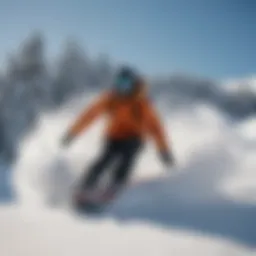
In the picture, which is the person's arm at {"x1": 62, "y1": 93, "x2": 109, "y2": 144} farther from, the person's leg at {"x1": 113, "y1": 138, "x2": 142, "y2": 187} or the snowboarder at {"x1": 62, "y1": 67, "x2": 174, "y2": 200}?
the person's leg at {"x1": 113, "y1": 138, "x2": 142, "y2": 187}

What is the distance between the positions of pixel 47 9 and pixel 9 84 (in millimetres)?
401

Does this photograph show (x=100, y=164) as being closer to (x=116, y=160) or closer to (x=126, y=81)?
(x=116, y=160)

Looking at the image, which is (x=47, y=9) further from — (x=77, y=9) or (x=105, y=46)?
(x=105, y=46)

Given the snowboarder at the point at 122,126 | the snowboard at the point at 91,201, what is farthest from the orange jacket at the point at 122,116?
the snowboard at the point at 91,201

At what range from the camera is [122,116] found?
6.02 feet

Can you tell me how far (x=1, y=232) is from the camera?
1675mm

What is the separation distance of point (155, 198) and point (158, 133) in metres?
0.21

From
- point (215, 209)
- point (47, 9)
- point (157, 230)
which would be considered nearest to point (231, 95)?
point (215, 209)

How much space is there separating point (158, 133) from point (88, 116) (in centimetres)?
23

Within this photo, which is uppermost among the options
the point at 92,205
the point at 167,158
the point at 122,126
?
the point at 122,126

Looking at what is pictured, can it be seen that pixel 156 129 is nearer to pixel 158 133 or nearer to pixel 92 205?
pixel 158 133

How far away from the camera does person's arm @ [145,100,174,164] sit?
1.79 meters

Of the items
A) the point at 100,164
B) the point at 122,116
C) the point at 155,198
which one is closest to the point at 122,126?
the point at 122,116

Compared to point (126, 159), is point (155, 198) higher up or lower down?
lower down
